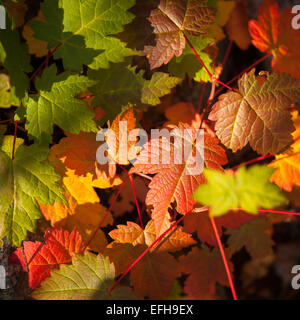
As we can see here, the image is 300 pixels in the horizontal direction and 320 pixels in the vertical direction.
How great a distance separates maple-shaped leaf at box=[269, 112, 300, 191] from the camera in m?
1.14

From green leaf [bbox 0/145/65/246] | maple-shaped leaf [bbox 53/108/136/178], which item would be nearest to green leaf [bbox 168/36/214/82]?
maple-shaped leaf [bbox 53/108/136/178]

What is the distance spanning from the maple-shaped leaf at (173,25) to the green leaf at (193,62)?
5 centimetres

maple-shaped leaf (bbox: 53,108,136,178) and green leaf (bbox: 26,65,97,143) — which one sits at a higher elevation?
green leaf (bbox: 26,65,97,143)

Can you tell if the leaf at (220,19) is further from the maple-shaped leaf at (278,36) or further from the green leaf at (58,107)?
the green leaf at (58,107)

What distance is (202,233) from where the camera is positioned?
1.16 metres

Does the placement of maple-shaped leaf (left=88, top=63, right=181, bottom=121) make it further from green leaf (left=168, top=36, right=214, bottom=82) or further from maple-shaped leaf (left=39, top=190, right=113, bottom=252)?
maple-shaped leaf (left=39, top=190, right=113, bottom=252)

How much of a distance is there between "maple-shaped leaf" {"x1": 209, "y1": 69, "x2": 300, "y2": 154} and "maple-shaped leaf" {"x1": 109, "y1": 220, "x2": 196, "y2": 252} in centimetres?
35

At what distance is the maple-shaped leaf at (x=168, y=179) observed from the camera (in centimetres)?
91

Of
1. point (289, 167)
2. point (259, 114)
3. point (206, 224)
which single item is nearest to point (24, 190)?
point (206, 224)

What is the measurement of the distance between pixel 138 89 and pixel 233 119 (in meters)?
0.34
